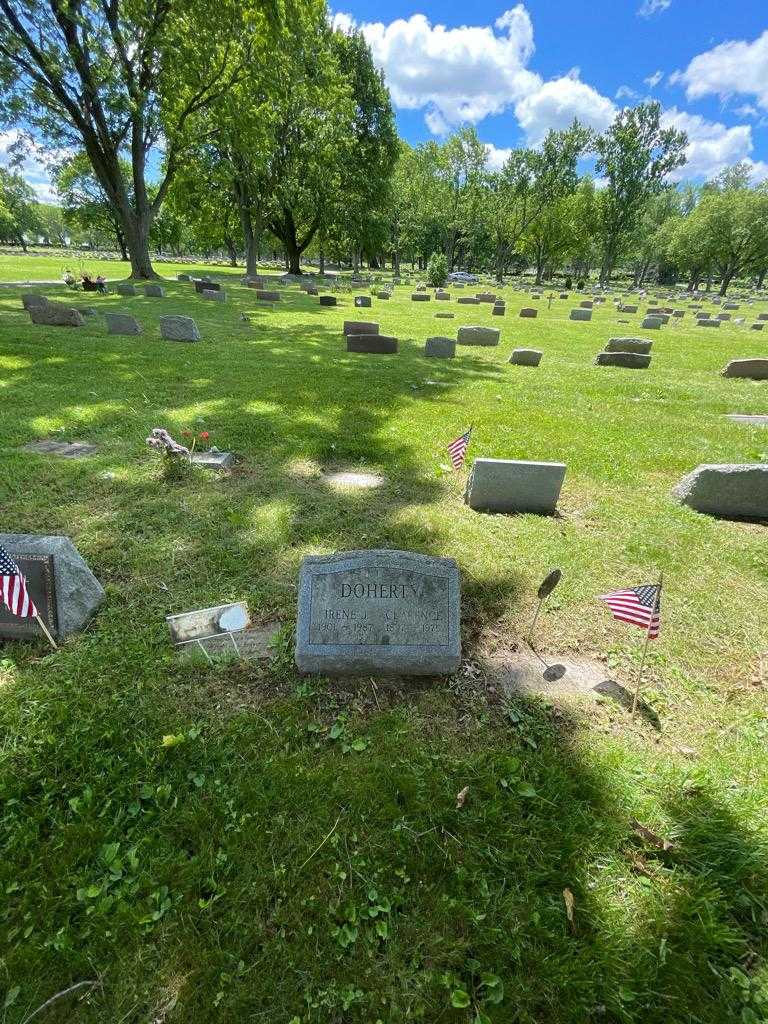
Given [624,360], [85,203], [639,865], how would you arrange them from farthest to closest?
[85,203] < [624,360] < [639,865]

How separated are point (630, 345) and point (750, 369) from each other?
3.22m

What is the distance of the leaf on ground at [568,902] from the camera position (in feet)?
6.28

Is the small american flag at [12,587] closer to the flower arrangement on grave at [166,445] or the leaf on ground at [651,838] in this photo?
the flower arrangement on grave at [166,445]

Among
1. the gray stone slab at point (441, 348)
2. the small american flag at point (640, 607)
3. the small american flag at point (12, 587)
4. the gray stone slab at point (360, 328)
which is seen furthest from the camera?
the gray stone slab at point (360, 328)

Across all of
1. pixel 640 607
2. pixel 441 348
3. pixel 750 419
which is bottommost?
pixel 750 419

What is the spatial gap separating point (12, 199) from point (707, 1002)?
10256 centimetres

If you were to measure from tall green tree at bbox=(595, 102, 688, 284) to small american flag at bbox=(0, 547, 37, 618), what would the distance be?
66.5m

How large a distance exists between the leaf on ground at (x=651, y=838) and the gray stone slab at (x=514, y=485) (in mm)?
3125

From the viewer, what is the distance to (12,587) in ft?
8.70

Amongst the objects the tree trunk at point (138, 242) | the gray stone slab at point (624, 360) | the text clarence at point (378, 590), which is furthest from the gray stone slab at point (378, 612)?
the tree trunk at point (138, 242)

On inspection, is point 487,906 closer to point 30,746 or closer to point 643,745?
point 643,745

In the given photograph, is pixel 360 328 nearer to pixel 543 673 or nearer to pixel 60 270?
pixel 543 673

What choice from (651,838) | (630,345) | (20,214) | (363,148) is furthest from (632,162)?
(20,214)

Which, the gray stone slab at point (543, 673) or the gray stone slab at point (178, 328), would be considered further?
the gray stone slab at point (178, 328)
